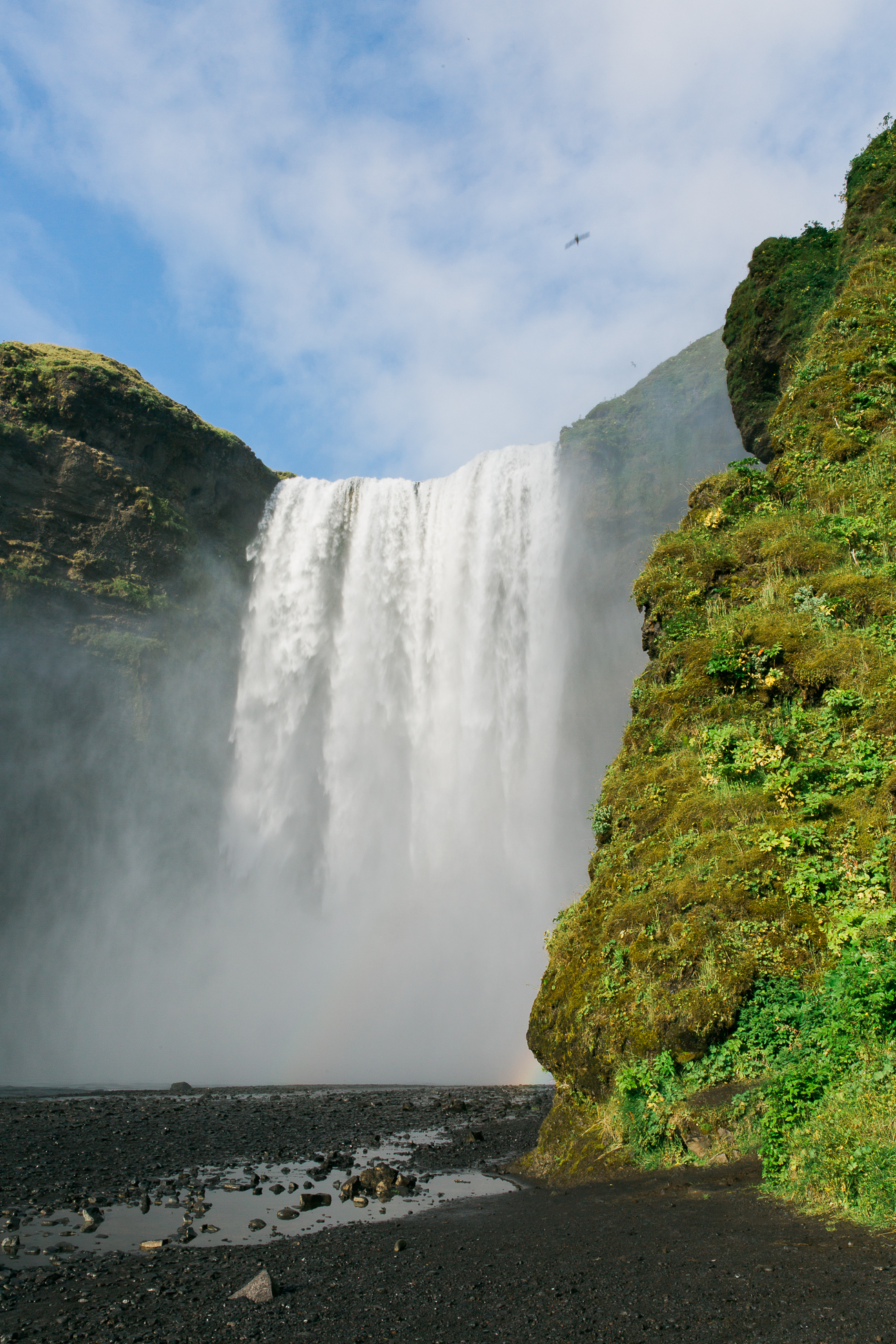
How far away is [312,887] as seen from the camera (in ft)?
99.7

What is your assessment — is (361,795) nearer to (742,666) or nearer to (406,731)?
(406,731)

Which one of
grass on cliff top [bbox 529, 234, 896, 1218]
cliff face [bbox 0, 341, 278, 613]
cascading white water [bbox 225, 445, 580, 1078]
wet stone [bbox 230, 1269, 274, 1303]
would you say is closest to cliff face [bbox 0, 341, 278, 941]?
cliff face [bbox 0, 341, 278, 613]

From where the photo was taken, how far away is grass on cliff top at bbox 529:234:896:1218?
6.45 meters

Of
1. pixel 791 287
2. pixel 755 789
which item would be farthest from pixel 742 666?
pixel 791 287

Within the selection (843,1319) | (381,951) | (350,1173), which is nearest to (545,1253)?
(843,1319)

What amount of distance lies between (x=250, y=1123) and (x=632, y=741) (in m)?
8.45

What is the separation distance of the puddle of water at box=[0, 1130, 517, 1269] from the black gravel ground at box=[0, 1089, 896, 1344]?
0.36 meters

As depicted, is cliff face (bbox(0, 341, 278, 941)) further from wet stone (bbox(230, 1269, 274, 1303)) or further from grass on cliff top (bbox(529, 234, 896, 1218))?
wet stone (bbox(230, 1269, 274, 1303))

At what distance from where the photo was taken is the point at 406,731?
31.3 meters

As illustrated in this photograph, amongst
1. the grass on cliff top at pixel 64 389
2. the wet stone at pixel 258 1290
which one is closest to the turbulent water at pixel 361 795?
the grass on cliff top at pixel 64 389

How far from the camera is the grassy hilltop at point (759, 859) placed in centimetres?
558

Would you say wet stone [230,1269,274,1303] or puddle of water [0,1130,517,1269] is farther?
puddle of water [0,1130,517,1269]

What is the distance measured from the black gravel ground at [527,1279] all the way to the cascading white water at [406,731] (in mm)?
19355

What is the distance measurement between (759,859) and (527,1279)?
13.3ft
